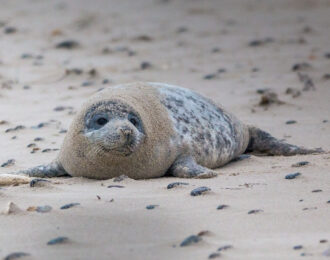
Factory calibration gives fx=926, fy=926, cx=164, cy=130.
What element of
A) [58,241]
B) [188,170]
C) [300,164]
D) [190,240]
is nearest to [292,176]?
[300,164]

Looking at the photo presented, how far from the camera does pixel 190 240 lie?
14.2 ft

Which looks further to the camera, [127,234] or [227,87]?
[227,87]

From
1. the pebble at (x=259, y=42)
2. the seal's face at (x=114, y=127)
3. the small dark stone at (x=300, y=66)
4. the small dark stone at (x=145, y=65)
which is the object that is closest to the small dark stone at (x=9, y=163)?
the seal's face at (x=114, y=127)

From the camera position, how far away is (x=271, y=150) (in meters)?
7.17

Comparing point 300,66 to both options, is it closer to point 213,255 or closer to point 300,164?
point 300,164

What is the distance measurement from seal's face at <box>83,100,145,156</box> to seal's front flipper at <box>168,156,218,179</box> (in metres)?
0.35

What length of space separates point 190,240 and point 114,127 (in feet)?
5.33

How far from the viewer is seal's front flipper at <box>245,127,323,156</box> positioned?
22.9 ft

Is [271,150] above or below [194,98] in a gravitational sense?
below

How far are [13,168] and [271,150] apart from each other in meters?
1.99

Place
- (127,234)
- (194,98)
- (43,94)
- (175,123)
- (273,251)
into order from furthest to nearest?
(43,94) < (194,98) < (175,123) < (127,234) < (273,251)

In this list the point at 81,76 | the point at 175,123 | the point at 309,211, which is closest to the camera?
the point at 309,211

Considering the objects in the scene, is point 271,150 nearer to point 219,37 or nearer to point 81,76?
point 81,76

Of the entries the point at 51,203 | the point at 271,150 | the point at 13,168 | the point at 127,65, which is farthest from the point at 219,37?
the point at 51,203
